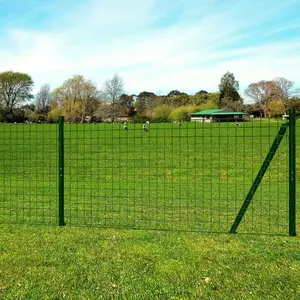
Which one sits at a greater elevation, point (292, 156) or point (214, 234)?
point (292, 156)

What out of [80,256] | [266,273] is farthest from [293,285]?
[80,256]

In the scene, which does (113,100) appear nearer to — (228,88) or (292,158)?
(228,88)

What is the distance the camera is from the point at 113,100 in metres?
90.9

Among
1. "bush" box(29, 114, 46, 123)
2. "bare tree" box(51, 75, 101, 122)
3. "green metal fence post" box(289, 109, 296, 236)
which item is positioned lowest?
"green metal fence post" box(289, 109, 296, 236)

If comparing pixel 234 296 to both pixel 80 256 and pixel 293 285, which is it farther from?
pixel 80 256

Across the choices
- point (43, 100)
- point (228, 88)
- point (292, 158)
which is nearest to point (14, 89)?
point (43, 100)

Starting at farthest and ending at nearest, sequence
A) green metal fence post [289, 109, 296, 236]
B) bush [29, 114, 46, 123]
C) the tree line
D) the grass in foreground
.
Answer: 1. the tree line
2. bush [29, 114, 46, 123]
3. green metal fence post [289, 109, 296, 236]
4. the grass in foreground

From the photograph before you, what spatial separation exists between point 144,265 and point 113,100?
88.1 metres

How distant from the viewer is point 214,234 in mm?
5578

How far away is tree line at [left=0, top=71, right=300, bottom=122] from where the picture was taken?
279 ft

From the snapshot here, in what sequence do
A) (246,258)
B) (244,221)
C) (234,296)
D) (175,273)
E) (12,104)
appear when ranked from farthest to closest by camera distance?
(12,104)
(244,221)
(246,258)
(175,273)
(234,296)

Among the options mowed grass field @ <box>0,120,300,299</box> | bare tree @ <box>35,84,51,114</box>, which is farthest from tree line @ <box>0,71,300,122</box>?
mowed grass field @ <box>0,120,300,299</box>

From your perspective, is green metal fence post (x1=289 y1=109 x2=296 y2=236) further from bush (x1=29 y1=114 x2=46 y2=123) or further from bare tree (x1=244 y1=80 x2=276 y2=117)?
bare tree (x1=244 y1=80 x2=276 y2=117)

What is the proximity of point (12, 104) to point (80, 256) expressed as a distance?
87660 mm
